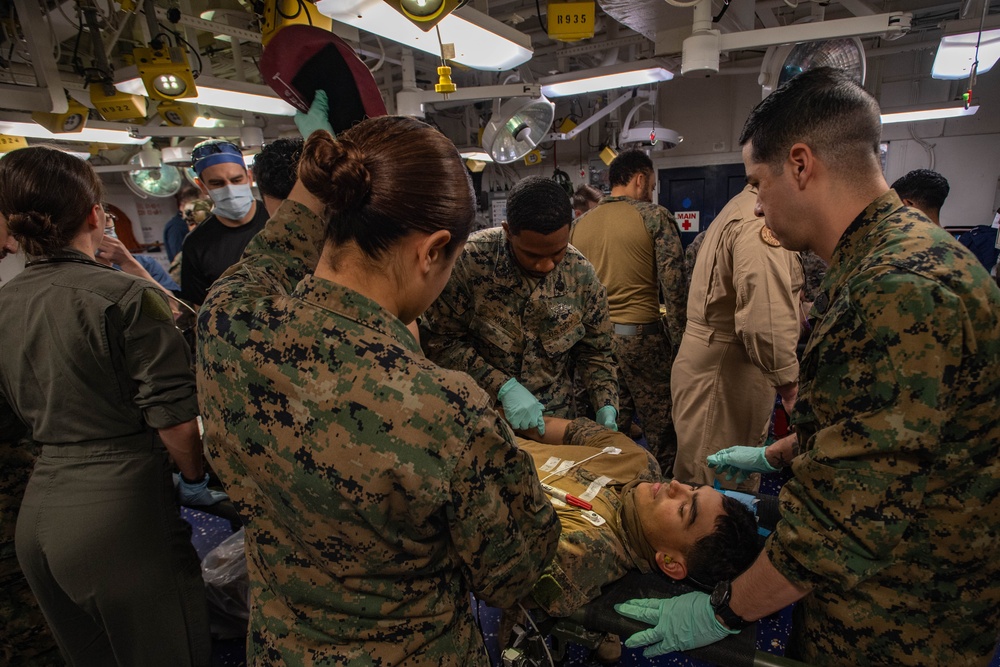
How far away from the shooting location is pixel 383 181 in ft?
2.64

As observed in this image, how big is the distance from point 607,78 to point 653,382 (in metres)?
2.05

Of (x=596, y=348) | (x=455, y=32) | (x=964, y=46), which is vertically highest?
(x=455, y=32)

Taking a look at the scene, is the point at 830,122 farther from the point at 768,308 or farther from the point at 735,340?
the point at 735,340

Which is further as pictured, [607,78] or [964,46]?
[607,78]

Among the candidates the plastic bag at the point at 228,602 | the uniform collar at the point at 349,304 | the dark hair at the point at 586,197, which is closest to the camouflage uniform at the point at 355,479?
the uniform collar at the point at 349,304

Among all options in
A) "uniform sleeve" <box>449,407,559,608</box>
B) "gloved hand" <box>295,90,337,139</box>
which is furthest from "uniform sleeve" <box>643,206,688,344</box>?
"uniform sleeve" <box>449,407,559,608</box>

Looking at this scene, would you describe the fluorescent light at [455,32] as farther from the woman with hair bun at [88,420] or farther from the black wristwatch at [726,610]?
the black wristwatch at [726,610]

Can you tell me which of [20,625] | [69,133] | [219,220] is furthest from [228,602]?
[69,133]

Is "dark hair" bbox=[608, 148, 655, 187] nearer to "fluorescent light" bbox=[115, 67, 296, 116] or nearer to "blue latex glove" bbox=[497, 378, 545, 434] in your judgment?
"blue latex glove" bbox=[497, 378, 545, 434]

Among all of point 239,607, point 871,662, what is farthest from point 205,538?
point 871,662

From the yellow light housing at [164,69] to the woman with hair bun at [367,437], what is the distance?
258 cm

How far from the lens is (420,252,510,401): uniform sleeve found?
206 centimetres

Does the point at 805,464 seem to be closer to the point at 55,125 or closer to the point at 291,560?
the point at 291,560

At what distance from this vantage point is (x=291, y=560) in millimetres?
890
